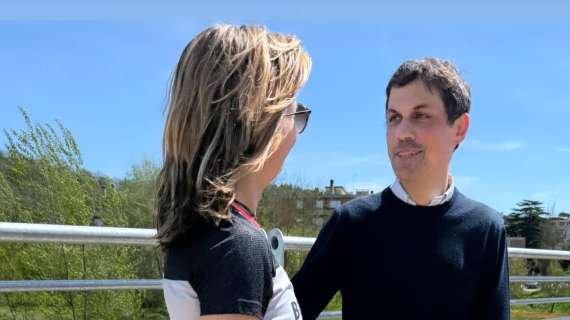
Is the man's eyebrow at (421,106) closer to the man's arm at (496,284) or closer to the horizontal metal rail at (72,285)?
the man's arm at (496,284)

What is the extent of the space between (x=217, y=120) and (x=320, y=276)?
0.63 meters

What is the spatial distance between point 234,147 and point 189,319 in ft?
0.92

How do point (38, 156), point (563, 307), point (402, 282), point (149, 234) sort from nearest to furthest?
1. point (402, 282)
2. point (149, 234)
3. point (563, 307)
4. point (38, 156)

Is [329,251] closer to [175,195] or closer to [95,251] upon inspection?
[175,195]

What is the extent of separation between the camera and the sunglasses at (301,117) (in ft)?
4.11

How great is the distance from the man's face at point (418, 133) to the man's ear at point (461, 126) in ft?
0.05

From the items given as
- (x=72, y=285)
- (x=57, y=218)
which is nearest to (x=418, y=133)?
(x=72, y=285)

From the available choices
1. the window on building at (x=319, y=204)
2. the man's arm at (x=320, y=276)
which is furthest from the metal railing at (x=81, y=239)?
the window on building at (x=319, y=204)

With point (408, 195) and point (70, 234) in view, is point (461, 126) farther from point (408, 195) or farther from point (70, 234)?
point (70, 234)

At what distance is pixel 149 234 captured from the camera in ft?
7.89

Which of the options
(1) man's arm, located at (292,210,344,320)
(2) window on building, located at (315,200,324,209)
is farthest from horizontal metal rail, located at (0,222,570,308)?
(2) window on building, located at (315,200,324,209)

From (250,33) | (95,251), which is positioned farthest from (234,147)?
(95,251)

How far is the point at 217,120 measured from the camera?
1080 millimetres

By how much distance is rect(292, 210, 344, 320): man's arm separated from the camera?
1.56 m
